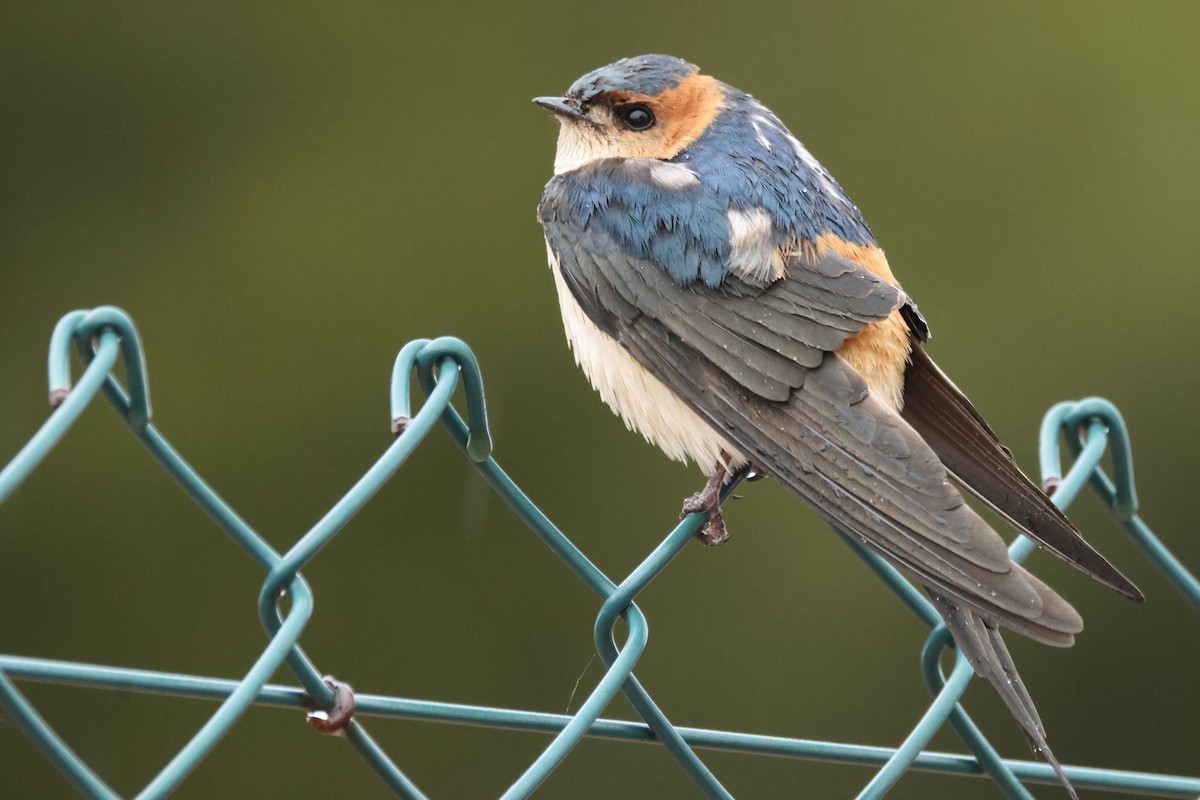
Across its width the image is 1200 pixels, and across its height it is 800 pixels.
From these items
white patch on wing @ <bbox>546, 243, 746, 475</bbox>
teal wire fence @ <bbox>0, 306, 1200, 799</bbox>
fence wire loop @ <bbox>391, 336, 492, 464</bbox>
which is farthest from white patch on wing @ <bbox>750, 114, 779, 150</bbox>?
fence wire loop @ <bbox>391, 336, 492, 464</bbox>

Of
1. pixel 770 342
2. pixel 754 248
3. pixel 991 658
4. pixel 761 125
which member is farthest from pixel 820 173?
pixel 991 658

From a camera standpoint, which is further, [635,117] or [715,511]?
[635,117]

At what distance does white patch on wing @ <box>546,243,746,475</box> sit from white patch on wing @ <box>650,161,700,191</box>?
0.46 feet

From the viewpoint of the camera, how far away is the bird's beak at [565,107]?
184 centimetres

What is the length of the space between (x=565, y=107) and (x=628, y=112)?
3.0 inches

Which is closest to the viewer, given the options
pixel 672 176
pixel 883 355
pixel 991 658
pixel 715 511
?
pixel 991 658

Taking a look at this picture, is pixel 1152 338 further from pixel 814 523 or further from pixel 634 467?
pixel 634 467

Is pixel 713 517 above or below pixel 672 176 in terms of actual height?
below

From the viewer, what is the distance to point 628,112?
187cm

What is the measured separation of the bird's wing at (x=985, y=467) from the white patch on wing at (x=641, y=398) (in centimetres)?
18

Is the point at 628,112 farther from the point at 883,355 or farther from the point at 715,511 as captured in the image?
the point at 715,511

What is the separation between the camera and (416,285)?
2.96 m

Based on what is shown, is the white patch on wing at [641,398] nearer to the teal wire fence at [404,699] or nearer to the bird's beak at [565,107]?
the bird's beak at [565,107]

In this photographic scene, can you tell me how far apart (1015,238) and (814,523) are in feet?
2.30
